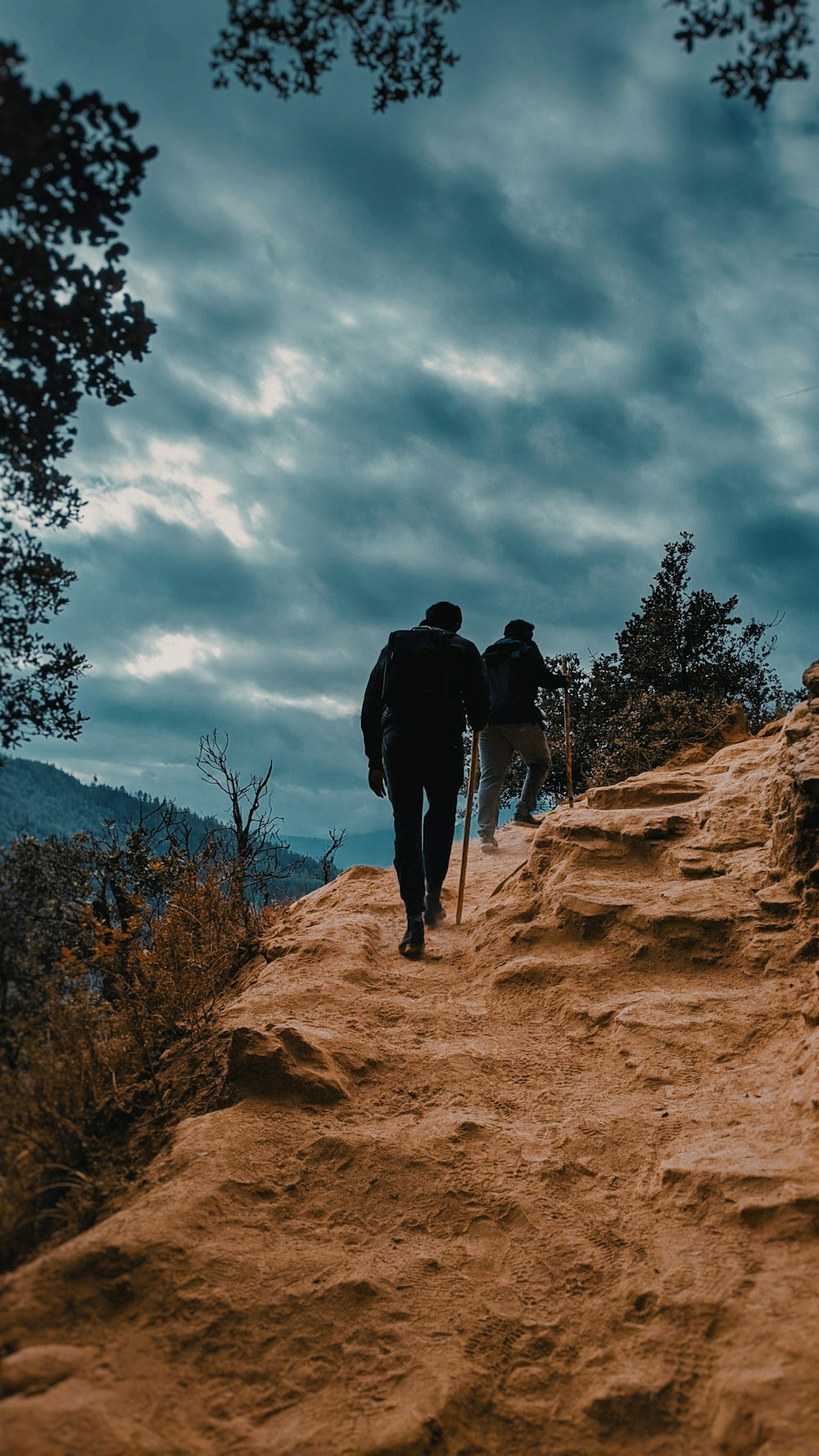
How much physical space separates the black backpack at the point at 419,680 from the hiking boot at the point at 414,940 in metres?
1.46

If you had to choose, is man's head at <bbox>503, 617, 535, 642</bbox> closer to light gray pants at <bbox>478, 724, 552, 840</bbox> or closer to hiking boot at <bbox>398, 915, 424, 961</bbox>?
light gray pants at <bbox>478, 724, 552, 840</bbox>

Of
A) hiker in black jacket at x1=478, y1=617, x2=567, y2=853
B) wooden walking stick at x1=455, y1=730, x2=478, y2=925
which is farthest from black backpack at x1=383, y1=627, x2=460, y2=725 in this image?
hiker in black jacket at x1=478, y1=617, x2=567, y2=853

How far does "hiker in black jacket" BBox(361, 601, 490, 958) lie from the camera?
19.5 ft

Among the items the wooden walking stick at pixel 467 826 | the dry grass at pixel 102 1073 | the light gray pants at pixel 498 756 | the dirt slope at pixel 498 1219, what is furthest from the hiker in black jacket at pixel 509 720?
the dry grass at pixel 102 1073

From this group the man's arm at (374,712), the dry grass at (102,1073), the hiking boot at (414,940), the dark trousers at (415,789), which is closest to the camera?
the dry grass at (102,1073)

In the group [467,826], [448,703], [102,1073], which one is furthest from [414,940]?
[102,1073]

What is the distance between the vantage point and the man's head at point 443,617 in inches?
261

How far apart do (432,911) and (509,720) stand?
3.52m

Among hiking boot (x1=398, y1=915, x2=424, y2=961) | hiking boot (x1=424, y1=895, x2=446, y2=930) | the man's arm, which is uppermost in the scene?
the man's arm

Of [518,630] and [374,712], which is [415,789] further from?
[518,630]

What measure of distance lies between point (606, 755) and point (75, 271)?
1183 cm

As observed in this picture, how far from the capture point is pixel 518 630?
1016 cm

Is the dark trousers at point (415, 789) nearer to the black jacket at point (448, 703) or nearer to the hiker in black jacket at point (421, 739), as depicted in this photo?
the hiker in black jacket at point (421, 739)

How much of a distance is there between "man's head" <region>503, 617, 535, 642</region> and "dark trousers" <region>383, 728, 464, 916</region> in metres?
4.11
